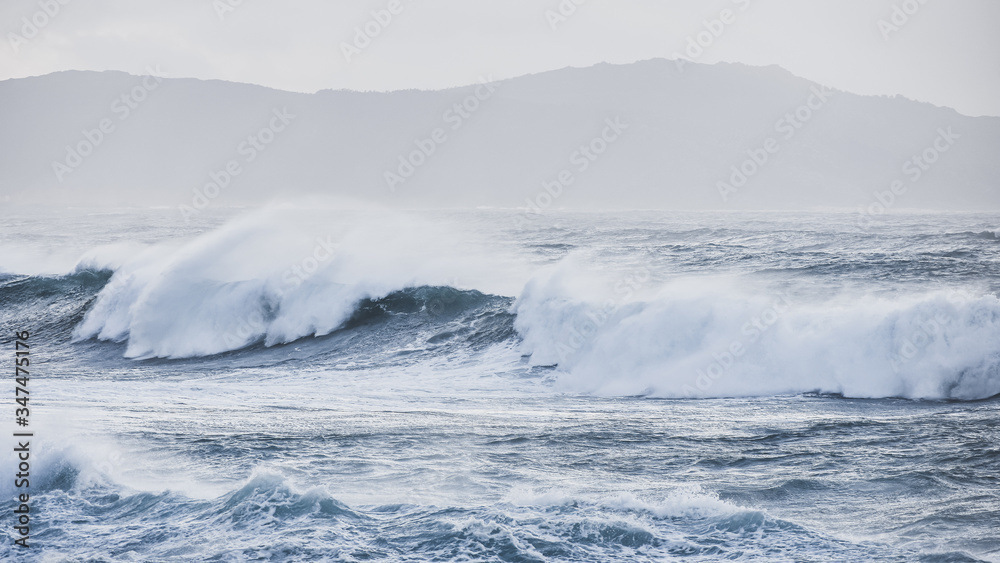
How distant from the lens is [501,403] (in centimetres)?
1220

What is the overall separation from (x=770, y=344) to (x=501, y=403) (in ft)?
14.5

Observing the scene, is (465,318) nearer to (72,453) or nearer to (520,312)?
(520,312)

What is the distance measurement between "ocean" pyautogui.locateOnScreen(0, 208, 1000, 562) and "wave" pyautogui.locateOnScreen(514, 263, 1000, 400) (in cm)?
5

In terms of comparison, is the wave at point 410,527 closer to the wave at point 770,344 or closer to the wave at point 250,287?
the wave at point 770,344

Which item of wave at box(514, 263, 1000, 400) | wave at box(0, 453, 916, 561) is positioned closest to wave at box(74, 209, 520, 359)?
wave at box(514, 263, 1000, 400)

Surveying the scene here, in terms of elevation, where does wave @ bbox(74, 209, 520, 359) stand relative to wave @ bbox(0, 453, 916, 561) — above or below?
above

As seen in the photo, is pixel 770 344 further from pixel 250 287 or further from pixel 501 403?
pixel 250 287

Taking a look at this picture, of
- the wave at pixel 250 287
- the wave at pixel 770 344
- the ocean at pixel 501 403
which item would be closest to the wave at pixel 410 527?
the ocean at pixel 501 403

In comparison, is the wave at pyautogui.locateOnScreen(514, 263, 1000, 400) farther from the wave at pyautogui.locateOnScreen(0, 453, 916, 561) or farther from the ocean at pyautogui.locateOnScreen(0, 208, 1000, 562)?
the wave at pyautogui.locateOnScreen(0, 453, 916, 561)

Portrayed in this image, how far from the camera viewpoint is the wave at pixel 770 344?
40.1 feet

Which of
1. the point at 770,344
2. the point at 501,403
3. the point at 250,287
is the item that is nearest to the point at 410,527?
the point at 501,403

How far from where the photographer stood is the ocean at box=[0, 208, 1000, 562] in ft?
22.3

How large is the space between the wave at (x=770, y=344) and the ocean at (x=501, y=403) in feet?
0.16

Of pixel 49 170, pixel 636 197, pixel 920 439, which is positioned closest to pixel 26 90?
pixel 49 170
